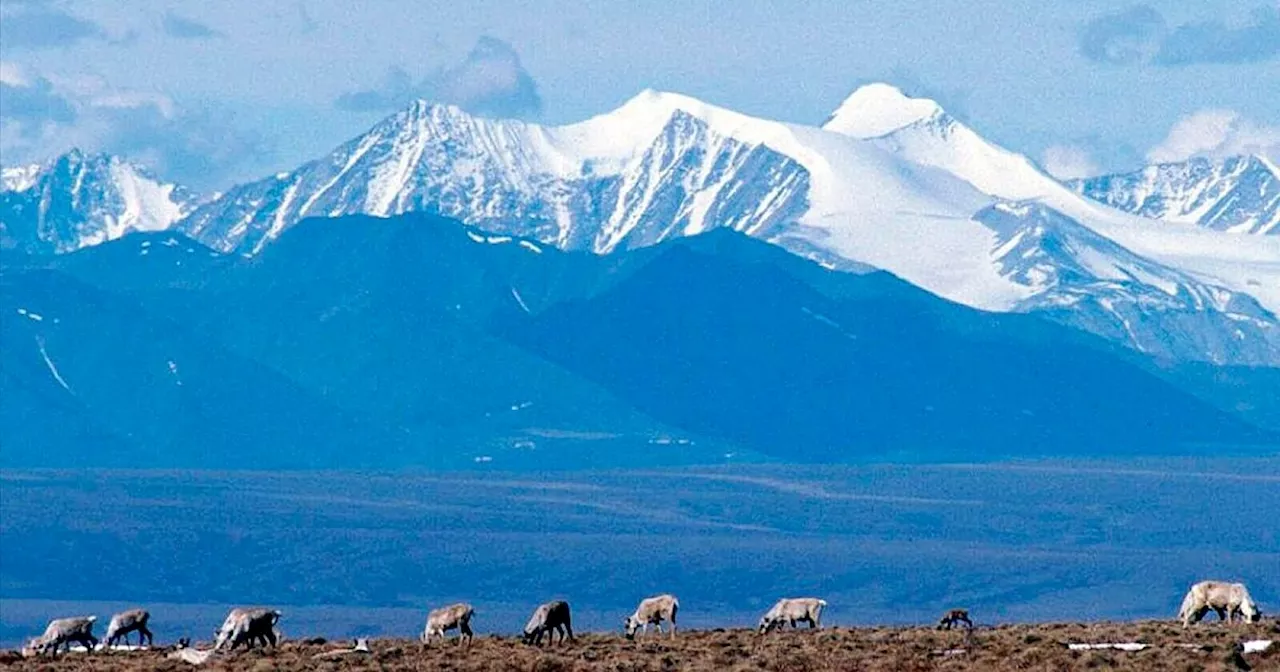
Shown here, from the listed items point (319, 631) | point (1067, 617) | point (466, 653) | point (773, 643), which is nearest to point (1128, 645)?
point (773, 643)

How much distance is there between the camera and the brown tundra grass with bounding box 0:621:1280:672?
172ft

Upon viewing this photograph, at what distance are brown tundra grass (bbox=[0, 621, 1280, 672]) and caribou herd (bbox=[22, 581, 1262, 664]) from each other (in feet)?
1.43

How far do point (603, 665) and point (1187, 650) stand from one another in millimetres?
10668

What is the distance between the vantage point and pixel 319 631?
178m

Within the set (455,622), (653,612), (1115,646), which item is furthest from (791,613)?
(1115,646)

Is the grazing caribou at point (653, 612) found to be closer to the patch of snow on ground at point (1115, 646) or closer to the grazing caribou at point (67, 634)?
the patch of snow on ground at point (1115, 646)

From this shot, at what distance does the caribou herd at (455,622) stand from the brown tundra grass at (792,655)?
437mm

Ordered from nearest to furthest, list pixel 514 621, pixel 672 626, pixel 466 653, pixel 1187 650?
pixel 1187 650 → pixel 466 653 → pixel 672 626 → pixel 514 621

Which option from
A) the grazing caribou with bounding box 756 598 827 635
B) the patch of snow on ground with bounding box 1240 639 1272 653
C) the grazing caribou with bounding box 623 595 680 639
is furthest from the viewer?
the grazing caribou with bounding box 756 598 827 635

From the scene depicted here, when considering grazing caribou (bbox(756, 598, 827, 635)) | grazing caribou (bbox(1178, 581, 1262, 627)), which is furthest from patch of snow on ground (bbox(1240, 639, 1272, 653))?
grazing caribou (bbox(756, 598, 827, 635))

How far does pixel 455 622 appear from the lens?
60.7 m

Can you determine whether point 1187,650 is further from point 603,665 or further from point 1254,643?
point 603,665

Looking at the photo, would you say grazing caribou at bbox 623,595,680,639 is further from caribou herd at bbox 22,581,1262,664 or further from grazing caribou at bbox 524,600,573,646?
grazing caribou at bbox 524,600,573,646

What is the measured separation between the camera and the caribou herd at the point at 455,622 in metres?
58.2
